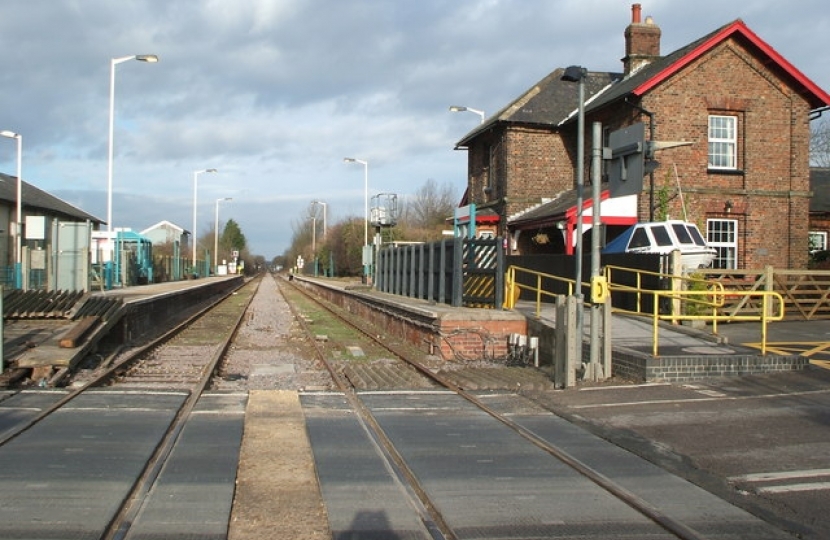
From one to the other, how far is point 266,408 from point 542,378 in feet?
15.0

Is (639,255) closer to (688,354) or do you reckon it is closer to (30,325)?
(688,354)

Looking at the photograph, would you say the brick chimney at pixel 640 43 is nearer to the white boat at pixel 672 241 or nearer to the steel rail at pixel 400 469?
the white boat at pixel 672 241

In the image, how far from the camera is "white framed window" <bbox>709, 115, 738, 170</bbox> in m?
25.0

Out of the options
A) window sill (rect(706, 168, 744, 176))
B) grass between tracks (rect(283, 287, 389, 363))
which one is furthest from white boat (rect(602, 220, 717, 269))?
grass between tracks (rect(283, 287, 389, 363))

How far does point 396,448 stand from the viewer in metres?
7.26

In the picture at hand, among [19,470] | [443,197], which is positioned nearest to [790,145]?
[19,470]

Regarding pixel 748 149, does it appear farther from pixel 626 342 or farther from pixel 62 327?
pixel 62 327

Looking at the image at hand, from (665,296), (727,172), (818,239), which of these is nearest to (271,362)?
(665,296)

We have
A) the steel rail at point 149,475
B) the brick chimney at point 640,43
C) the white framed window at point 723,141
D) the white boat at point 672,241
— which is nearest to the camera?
the steel rail at point 149,475

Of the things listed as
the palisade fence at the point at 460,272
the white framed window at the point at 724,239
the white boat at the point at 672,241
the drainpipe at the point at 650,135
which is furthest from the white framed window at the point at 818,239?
the palisade fence at the point at 460,272

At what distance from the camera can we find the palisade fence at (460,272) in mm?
A: 17953

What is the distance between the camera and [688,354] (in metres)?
11.6

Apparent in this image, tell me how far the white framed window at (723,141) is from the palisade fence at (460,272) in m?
9.95

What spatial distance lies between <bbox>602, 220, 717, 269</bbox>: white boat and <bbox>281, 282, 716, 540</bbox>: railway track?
23.3 feet
